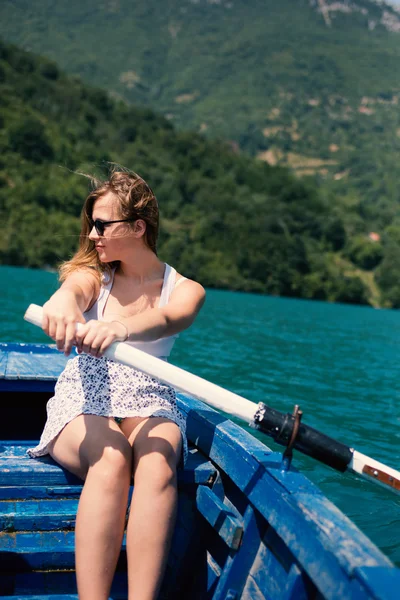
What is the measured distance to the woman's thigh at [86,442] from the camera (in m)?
2.57

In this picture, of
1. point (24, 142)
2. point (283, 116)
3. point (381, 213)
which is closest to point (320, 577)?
point (24, 142)

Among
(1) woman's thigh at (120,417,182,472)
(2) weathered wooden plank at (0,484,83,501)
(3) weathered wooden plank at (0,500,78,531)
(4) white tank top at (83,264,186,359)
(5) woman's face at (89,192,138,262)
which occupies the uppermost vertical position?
(5) woman's face at (89,192,138,262)

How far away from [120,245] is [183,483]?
3.31ft

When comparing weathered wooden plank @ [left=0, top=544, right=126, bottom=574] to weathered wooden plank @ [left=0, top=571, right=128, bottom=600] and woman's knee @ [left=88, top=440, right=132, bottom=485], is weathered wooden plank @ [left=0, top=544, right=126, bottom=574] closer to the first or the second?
weathered wooden plank @ [left=0, top=571, right=128, bottom=600]

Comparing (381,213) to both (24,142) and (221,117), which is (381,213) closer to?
(24,142)

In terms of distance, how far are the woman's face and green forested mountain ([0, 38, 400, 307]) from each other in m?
63.3

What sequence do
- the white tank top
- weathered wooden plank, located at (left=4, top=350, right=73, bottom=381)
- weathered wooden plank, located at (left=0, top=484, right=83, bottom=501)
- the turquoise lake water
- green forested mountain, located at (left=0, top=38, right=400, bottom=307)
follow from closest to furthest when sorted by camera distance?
1. weathered wooden plank, located at (left=0, top=484, right=83, bottom=501)
2. the white tank top
3. weathered wooden plank, located at (left=4, top=350, right=73, bottom=381)
4. the turquoise lake water
5. green forested mountain, located at (left=0, top=38, right=400, bottom=307)

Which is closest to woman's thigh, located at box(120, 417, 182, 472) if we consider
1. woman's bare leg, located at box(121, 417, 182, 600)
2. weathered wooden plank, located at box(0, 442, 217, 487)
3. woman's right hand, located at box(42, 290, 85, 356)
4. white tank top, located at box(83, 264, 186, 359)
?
woman's bare leg, located at box(121, 417, 182, 600)

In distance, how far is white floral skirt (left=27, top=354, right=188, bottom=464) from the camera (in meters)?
2.77

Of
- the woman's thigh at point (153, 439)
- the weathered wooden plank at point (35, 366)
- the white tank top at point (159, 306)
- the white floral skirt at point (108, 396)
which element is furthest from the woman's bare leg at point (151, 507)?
the weathered wooden plank at point (35, 366)

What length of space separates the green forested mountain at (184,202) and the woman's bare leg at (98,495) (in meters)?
63.7

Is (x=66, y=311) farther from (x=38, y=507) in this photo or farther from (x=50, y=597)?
(x=50, y=597)

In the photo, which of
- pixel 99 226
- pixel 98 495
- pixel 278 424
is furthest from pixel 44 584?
pixel 99 226

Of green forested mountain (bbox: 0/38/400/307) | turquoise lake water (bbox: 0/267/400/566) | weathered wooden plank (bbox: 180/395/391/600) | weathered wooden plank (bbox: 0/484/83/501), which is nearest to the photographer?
weathered wooden plank (bbox: 180/395/391/600)
